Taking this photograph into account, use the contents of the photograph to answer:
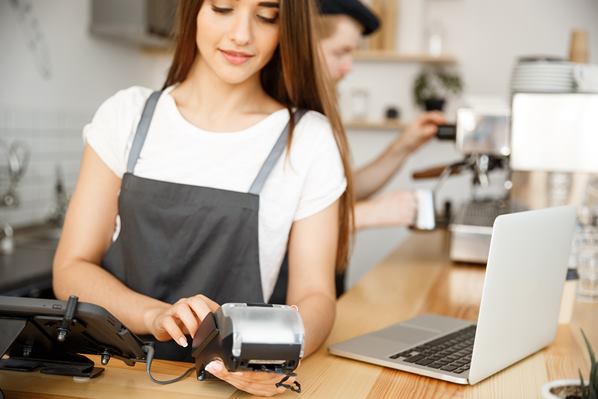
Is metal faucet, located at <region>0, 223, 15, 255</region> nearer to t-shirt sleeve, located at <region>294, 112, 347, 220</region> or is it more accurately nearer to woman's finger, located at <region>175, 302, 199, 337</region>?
t-shirt sleeve, located at <region>294, 112, 347, 220</region>

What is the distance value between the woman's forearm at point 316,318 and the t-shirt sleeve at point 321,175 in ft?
0.57

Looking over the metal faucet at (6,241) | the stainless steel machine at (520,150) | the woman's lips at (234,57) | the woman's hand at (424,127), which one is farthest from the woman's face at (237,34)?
the metal faucet at (6,241)

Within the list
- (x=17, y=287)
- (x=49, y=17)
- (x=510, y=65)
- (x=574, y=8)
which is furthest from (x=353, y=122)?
(x=17, y=287)

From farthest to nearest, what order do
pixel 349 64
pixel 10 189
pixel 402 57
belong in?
pixel 402 57
pixel 10 189
pixel 349 64

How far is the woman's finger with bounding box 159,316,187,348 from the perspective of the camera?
1038mm

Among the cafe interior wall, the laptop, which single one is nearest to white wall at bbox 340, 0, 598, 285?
the cafe interior wall

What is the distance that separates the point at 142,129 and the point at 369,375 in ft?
2.16

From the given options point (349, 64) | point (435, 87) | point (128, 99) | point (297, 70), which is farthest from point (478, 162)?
point (435, 87)

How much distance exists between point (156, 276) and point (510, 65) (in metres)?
3.36

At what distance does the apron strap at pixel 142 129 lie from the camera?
1.45m

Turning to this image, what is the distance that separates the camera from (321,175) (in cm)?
145

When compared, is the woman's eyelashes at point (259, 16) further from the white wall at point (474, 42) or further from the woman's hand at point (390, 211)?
the white wall at point (474, 42)

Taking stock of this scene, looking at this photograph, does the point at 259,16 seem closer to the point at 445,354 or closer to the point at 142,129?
the point at 142,129

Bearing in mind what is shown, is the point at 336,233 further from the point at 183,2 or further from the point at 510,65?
the point at 510,65
